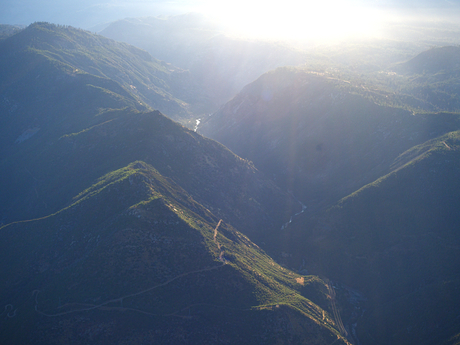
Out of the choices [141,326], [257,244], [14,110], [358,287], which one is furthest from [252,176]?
[14,110]

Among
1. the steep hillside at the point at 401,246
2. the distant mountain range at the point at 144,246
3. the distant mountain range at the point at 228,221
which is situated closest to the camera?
the distant mountain range at the point at 144,246

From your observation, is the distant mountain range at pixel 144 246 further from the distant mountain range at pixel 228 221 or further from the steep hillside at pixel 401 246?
the steep hillside at pixel 401 246


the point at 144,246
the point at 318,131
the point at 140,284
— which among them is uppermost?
the point at 144,246

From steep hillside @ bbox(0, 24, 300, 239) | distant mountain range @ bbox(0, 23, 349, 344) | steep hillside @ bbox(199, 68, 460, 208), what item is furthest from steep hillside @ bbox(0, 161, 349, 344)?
steep hillside @ bbox(199, 68, 460, 208)

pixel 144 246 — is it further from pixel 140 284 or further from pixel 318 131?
pixel 318 131

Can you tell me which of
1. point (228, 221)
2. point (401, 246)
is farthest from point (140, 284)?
point (401, 246)

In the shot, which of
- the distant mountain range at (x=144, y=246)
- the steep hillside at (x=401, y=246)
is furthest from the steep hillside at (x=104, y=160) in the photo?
the steep hillside at (x=401, y=246)
